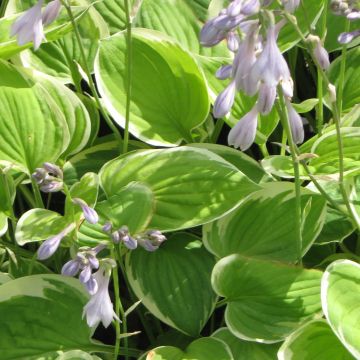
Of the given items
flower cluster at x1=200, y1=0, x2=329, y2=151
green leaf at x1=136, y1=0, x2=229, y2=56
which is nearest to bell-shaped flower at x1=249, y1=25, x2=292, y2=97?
flower cluster at x1=200, y1=0, x2=329, y2=151

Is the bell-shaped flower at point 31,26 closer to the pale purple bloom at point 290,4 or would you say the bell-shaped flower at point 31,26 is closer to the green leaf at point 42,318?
the pale purple bloom at point 290,4

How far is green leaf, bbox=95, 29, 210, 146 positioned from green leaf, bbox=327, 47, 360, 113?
335 mm

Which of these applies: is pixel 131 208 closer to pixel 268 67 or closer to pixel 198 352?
pixel 198 352

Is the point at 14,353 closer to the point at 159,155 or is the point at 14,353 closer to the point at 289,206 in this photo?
the point at 159,155

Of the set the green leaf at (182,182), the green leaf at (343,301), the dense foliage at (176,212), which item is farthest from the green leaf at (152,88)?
the green leaf at (343,301)

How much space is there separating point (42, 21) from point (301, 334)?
665 mm

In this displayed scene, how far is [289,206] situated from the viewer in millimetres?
1368

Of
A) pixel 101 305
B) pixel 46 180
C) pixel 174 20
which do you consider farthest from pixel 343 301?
pixel 174 20

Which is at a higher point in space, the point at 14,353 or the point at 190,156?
the point at 190,156

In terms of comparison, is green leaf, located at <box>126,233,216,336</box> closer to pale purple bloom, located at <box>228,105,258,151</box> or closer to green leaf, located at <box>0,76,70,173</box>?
green leaf, located at <box>0,76,70,173</box>

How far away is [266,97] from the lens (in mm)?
938

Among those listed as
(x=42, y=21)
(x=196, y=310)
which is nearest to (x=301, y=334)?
(x=196, y=310)

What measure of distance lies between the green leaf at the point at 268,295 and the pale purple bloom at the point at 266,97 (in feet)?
1.31

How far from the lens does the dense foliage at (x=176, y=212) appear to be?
3.92 feet
